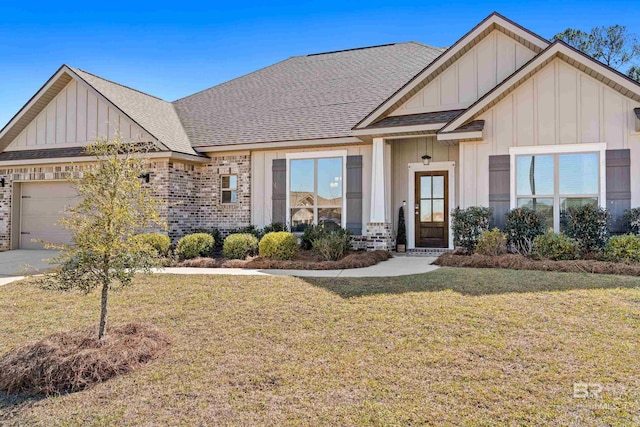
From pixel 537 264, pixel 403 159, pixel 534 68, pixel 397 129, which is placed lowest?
pixel 537 264

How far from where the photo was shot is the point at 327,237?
33.4 ft

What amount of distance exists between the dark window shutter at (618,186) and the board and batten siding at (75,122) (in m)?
12.3

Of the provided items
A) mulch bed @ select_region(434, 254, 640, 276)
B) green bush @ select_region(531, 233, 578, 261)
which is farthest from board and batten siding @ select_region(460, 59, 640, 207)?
mulch bed @ select_region(434, 254, 640, 276)

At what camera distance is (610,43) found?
21.8m

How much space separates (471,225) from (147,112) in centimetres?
1102

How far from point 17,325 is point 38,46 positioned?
12776mm

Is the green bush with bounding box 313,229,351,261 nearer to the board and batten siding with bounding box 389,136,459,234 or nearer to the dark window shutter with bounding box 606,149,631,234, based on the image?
the board and batten siding with bounding box 389,136,459,234

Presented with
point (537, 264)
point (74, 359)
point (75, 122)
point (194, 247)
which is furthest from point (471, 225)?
point (75, 122)

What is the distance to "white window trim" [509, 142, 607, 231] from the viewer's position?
8719mm

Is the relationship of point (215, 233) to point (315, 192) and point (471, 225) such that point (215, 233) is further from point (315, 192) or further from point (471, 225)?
point (471, 225)

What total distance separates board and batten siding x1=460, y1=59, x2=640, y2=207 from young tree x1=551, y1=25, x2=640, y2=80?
1630 cm

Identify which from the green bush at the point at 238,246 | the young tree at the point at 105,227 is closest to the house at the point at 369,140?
the green bush at the point at 238,246

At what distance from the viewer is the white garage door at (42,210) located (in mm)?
13578

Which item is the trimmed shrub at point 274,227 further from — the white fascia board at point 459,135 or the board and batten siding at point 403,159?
the white fascia board at point 459,135
